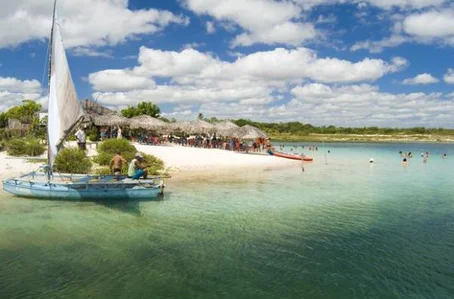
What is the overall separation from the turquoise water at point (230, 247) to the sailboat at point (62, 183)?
49cm

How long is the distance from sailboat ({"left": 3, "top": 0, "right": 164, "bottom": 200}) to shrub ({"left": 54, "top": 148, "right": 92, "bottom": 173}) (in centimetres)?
412

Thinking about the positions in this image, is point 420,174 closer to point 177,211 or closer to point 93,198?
point 177,211

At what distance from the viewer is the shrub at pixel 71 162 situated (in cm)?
2161

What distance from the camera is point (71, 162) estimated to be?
21922 millimetres

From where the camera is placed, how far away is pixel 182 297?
773 centimetres

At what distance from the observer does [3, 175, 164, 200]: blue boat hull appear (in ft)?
53.4

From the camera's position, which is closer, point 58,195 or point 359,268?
point 359,268

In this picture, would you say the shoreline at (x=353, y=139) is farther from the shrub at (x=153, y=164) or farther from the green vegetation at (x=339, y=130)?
the shrub at (x=153, y=164)

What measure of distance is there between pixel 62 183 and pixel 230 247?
359 inches

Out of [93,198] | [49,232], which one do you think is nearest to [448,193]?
[93,198]

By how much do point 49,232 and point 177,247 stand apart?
4.34m

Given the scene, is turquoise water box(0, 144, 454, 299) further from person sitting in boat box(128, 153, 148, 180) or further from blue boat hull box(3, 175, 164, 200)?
person sitting in boat box(128, 153, 148, 180)

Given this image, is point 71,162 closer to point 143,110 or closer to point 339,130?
point 143,110

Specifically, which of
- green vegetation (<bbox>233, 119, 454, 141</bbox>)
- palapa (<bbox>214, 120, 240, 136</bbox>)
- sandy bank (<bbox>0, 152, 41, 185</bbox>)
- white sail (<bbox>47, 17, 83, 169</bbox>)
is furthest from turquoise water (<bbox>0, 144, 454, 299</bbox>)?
green vegetation (<bbox>233, 119, 454, 141</bbox>)
